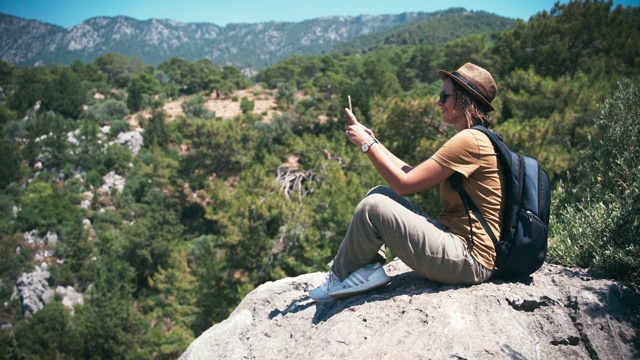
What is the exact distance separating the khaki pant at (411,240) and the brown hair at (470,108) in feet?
2.24

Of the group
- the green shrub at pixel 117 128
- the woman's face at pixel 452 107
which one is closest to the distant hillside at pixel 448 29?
the green shrub at pixel 117 128

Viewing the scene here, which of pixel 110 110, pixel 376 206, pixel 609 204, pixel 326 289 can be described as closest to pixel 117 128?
pixel 110 110

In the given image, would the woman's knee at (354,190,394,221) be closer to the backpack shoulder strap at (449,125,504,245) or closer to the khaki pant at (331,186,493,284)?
the khaki pant at (331,186,493,284)

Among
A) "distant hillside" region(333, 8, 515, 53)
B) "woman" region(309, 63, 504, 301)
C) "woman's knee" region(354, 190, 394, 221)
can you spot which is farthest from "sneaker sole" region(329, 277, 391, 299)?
"distant hillside" region(333, 8, 515, 53)

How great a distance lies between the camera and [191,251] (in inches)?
727

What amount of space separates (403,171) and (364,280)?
2.72ft

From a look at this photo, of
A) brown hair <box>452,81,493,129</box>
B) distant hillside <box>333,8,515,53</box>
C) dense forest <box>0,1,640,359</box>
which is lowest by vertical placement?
dense forest <box>0,1,640,359</box>

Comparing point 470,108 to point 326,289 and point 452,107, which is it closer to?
point 452,107

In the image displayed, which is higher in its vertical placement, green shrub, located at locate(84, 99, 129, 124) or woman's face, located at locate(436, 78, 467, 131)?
green shrub, located at locate(84, 99, 129, 124)

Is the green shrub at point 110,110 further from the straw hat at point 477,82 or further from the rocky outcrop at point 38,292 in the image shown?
the straw hat at point 477,82

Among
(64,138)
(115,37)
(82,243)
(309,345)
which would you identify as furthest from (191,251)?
(115,37)

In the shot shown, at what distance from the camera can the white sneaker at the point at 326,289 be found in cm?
276

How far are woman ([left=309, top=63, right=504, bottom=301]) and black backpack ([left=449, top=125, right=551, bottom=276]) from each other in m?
0.04

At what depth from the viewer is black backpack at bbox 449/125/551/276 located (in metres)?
2.27
